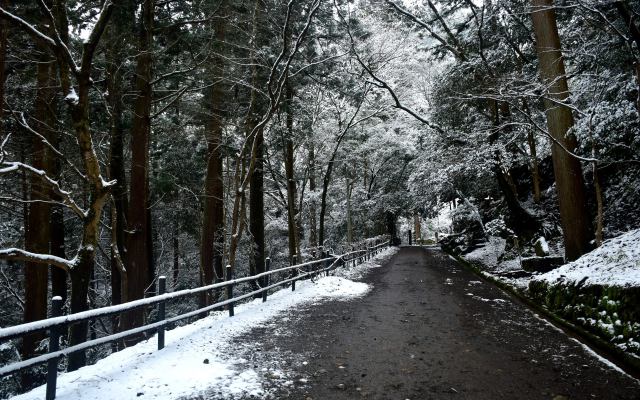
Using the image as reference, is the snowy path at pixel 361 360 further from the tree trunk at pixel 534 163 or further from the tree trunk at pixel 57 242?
the tree trunk at pixel 57 242

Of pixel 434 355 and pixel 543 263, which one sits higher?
pixel 543 263

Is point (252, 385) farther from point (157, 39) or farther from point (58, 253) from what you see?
point (58, 253)

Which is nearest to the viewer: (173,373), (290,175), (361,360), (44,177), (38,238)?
(173,373)

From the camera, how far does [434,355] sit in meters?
6.16

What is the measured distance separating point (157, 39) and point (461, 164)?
1258 cm

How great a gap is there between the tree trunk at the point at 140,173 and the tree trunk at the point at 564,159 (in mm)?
10892

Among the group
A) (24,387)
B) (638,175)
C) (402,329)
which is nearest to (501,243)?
(638,175)

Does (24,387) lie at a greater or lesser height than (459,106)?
lesser

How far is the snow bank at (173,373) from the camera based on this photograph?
4605mm

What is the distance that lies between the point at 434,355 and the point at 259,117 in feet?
41.4

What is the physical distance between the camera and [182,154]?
20.1 metres

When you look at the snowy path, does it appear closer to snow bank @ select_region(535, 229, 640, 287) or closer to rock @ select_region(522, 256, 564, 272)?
snow bank @ select_region(535, 229, 640, 287)

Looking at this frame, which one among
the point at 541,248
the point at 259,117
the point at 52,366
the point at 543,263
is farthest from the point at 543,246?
the point at 52,366

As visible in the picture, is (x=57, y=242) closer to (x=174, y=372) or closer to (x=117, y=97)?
(x=117, y=97)
